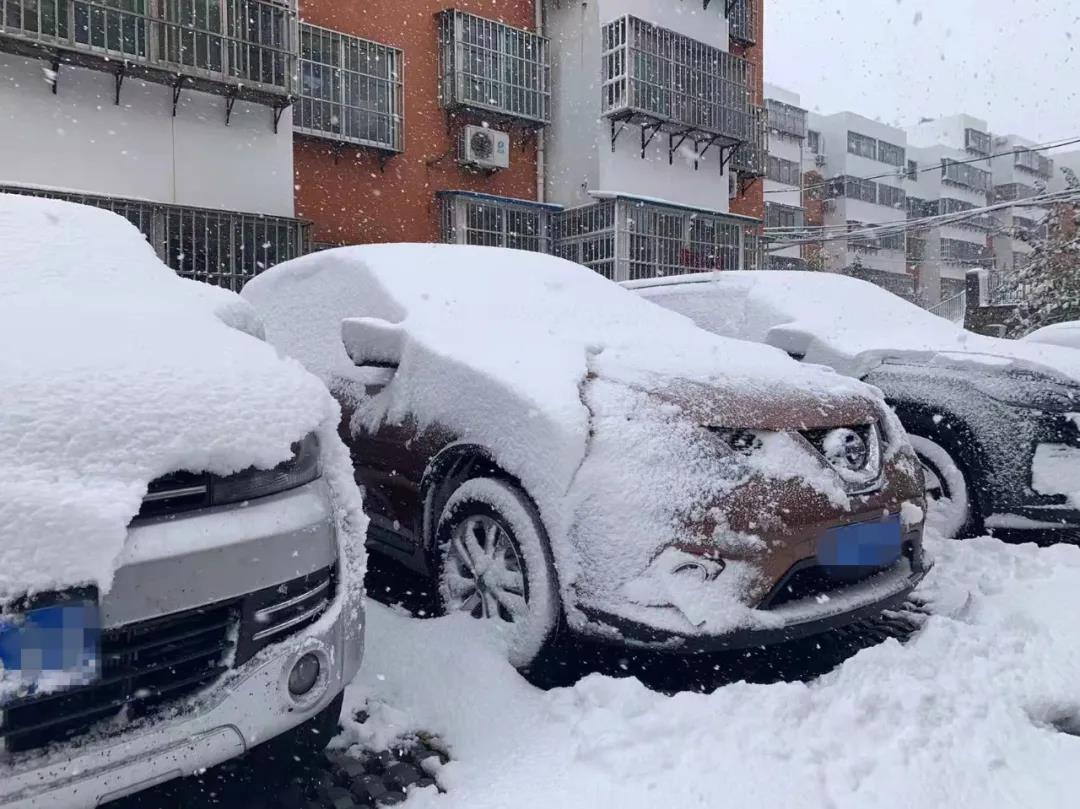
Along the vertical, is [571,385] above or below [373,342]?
below

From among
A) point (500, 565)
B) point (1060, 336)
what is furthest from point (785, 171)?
point (500, 565)

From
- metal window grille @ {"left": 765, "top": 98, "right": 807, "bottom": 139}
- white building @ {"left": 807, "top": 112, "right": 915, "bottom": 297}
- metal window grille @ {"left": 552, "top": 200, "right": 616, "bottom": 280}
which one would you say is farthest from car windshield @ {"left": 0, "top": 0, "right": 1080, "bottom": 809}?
white building @ {"left": 807, "top": 112, "right": 915, "bottom": 297}

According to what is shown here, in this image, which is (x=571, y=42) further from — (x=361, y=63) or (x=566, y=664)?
(x=566, y=664)

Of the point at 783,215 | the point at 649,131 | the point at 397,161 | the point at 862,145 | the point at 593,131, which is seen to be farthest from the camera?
the point at 862,145

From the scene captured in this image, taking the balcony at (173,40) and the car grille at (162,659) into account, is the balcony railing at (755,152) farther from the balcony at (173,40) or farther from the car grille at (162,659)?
the car grille at (162,659)

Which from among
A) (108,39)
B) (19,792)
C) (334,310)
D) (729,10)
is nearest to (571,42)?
(729,10)

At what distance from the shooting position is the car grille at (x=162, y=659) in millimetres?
1446

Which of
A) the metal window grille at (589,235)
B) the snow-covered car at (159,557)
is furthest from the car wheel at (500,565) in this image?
the metal window grille at (589,235)

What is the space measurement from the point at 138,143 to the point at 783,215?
29469 mm

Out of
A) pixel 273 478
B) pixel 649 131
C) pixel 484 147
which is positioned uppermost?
pixel 649 131

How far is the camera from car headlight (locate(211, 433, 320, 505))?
68.6 inches

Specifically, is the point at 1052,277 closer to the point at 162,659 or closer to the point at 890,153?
the point at 162,659

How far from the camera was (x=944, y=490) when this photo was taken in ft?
13.2

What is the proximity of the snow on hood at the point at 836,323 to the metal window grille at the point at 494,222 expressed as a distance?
6799 mm
